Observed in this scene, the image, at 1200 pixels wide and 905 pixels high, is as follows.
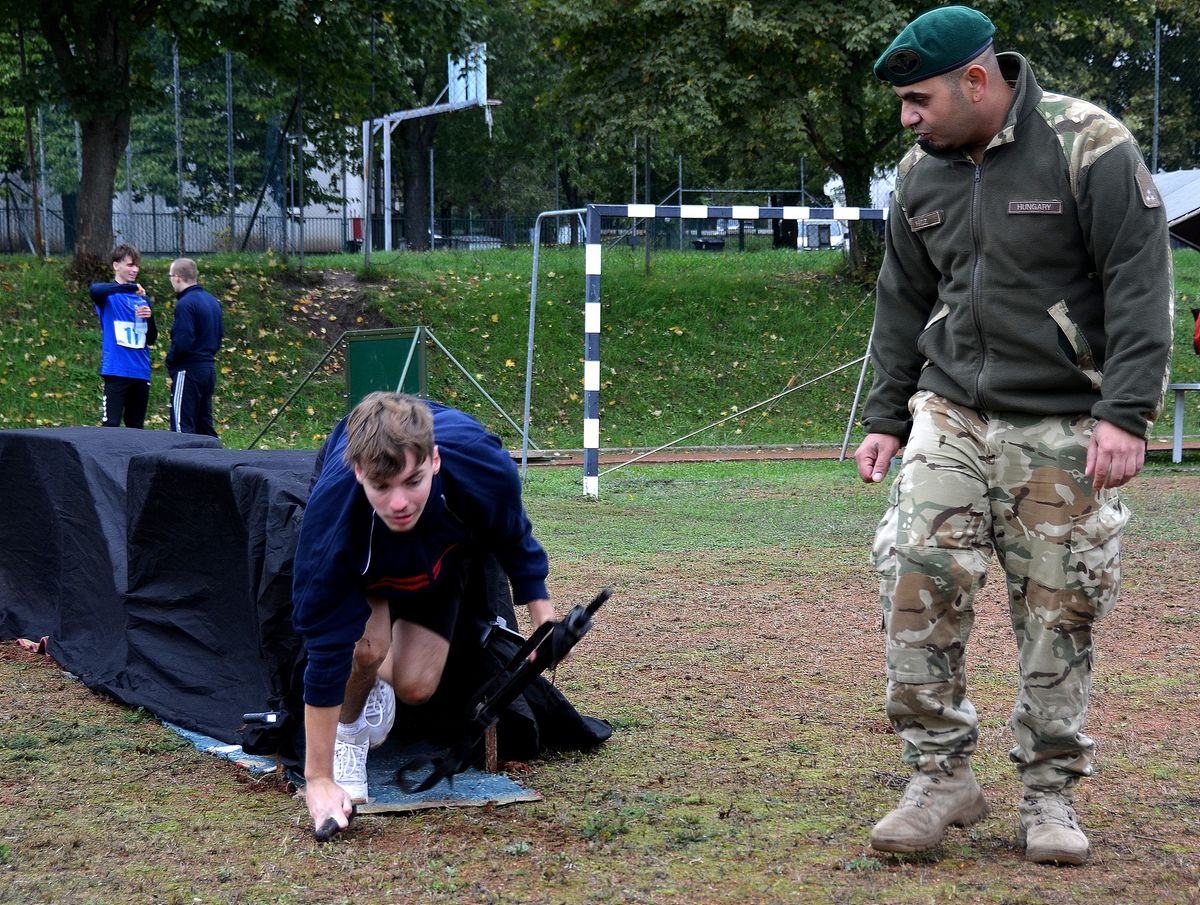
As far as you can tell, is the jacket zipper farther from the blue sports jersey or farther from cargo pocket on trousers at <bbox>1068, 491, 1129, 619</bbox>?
the blue sports jersey

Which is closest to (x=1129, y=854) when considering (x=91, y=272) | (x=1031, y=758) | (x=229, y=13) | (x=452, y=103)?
(x=1031, y=758)

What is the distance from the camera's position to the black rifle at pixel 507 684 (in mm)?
3607

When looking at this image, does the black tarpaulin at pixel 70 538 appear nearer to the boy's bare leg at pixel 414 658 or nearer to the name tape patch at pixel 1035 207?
the boy's bare leg at pixel 414 658

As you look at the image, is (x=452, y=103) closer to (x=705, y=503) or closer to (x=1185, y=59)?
(x=1185, y=59)

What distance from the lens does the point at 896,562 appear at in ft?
10.9

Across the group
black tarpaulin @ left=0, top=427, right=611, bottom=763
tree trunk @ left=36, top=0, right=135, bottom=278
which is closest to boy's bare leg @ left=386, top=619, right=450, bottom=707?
black tarpaulin @ left=0, top=427, right=611, bottom=763

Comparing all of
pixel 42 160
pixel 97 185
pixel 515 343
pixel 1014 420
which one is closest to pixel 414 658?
pixel 1014 420

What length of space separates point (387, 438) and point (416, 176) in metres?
34.8

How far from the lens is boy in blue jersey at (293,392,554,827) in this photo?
3.36 meters

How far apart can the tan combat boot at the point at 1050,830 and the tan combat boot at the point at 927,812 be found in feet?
0.46

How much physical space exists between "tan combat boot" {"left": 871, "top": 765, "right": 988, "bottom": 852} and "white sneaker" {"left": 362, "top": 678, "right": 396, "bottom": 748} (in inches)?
56.6

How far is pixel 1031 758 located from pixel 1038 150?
145 centimetres

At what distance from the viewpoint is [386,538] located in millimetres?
3598

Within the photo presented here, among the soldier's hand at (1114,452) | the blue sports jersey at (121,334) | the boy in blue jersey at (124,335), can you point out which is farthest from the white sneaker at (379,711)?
the blue sports jersey at (121,334)
